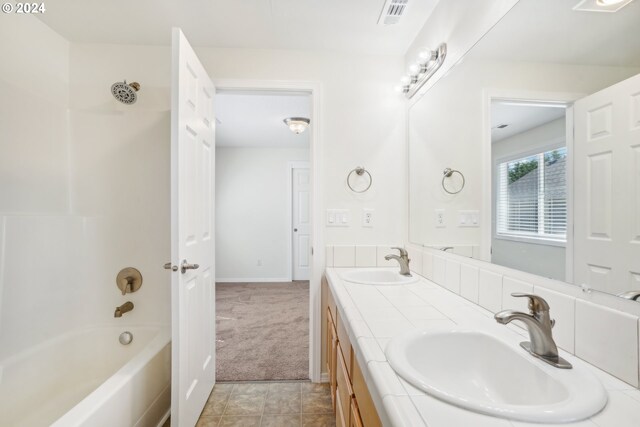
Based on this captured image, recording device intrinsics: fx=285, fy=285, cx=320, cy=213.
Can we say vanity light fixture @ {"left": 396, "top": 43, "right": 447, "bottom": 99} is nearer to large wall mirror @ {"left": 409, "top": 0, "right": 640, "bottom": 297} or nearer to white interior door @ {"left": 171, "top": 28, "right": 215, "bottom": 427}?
large wall mirror @ {"left": 409, "top": 0, "right": 640, "bottom": 297}

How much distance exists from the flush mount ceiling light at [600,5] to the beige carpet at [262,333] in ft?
7.54

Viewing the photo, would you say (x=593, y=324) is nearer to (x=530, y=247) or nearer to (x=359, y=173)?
(x=530, y=247)

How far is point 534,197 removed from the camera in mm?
909

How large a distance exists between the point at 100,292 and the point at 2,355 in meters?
0.53

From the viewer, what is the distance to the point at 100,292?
1.88 meters

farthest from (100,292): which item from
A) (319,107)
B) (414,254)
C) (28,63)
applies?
(414,254)

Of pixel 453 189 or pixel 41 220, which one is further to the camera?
pixel 41 220

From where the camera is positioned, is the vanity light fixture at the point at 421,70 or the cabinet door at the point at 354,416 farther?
the vanity light fixture at the point at 421,70

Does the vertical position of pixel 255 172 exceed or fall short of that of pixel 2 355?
it exceeds it

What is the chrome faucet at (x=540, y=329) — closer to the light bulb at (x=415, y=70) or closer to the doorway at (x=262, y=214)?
the light bulb at (x=415, y=70)

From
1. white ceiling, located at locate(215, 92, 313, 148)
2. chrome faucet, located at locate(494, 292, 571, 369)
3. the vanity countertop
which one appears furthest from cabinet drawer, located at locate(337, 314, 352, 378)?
white ceiling, located at locate(215, 92, 313, 148)

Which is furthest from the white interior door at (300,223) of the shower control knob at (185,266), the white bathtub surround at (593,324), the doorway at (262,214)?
the white bathtub surround at (593,324)

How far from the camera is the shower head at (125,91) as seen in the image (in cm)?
179

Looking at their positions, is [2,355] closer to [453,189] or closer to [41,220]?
[41,220]
